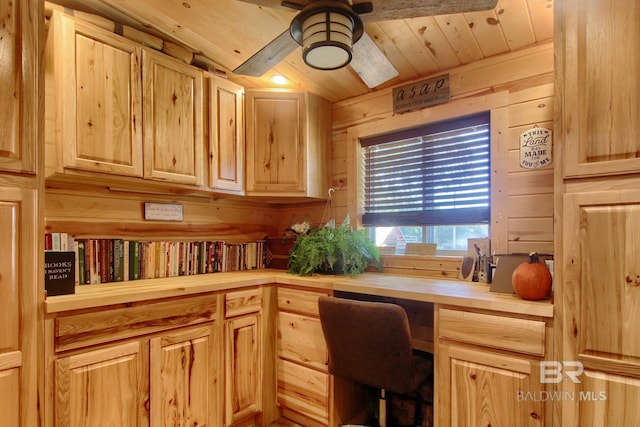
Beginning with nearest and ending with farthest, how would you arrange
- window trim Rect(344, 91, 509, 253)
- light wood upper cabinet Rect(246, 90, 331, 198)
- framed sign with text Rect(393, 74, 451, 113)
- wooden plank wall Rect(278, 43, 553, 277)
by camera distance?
wooden plank wall Rect(278, 43, 553, 277), window trim Rect(344, 91, 509, 253), framed sign with text Rect(393, 74, 451, 113), light wood upper cabinet Rect(246, 90, 331, 198)

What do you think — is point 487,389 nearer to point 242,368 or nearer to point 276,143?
point 242,368

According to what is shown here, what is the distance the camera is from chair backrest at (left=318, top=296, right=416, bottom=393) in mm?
1561

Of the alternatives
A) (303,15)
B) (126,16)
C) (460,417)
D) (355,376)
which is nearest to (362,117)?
(303,15)

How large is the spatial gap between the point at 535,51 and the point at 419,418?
211 cm

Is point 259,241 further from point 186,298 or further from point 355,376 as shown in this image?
point 355,376

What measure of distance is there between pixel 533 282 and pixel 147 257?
206cm

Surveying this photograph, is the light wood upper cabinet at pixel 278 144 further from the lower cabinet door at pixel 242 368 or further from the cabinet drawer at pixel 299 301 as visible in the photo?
the lower cabinet door at pixel 242 368

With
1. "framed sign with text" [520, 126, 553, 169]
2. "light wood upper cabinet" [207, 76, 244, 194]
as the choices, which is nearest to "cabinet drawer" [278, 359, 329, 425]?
"light wood upper cabinet" [207, 76, 244, 194]

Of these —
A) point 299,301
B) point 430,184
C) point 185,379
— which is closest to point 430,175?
point 430,184

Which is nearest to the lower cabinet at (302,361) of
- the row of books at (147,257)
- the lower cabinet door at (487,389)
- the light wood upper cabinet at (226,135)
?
the row of books at (147,257)

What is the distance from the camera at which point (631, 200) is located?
1.18m

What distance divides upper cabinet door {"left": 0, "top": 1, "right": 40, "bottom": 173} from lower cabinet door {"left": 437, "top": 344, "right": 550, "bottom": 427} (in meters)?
1.88

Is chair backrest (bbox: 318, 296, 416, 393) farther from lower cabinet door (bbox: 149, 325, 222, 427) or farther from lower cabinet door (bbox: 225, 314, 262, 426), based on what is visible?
lower cabinet door (bbox: 149, 325, 222, 427)

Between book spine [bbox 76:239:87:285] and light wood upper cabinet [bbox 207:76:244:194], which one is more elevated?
light wood upper cabinet [bbox 207:76:244:194]
